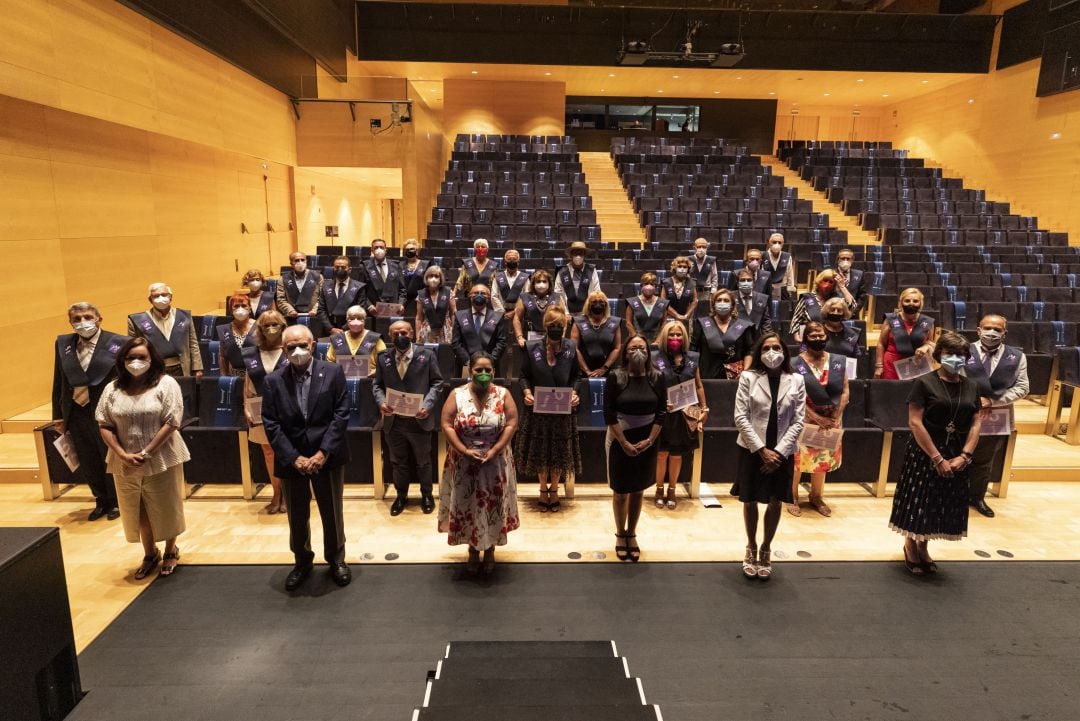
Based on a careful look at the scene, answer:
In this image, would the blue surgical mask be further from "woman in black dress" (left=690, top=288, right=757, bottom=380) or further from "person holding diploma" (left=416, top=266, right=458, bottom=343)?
"person holding diploma" (left=416, top=266, right=458, bottom=343)

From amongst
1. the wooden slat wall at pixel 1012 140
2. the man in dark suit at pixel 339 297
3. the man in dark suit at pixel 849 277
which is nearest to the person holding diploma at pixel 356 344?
the man in dark suit at pixel 339 297

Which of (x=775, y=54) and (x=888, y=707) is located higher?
(x=775, y=54)

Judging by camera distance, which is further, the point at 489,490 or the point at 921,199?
the point at 921,199

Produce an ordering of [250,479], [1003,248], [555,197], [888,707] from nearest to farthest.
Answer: [888,707] → [250,479] → [1003,248] → [555,197]

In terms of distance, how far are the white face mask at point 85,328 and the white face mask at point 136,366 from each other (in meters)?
1.19

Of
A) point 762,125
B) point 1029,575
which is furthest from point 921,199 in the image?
point 1029,575

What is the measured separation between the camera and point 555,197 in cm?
1302

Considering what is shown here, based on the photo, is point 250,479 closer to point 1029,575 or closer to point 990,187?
point 1029,575

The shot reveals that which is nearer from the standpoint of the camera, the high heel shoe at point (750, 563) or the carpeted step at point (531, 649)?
the carpeted step at point (531, 649)

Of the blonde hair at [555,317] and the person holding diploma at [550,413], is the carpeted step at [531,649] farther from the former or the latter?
the blonde hair at [555,317]

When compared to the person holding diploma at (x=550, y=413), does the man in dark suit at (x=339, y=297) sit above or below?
above

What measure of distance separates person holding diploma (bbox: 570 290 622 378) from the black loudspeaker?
335cm

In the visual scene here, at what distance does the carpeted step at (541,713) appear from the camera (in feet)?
6.87

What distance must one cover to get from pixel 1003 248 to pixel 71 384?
13562mm
